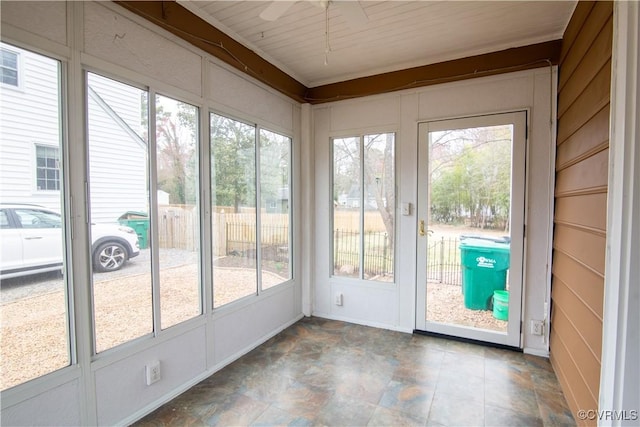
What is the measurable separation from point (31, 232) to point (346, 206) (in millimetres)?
2636

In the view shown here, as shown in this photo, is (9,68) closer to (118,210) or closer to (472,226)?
(118,210)

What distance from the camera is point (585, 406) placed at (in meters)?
1.71

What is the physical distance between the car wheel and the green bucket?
312cm

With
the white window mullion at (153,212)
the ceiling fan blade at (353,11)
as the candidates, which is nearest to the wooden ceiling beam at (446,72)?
the ceiling fan blade at (353,11)

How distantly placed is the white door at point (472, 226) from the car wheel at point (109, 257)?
2562 millimetres

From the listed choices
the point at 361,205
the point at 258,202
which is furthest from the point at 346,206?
the point at 258,202

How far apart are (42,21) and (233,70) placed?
1.30 m

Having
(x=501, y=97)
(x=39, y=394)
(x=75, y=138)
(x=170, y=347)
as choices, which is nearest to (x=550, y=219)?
(x=501, y=97)

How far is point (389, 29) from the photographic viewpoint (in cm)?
239

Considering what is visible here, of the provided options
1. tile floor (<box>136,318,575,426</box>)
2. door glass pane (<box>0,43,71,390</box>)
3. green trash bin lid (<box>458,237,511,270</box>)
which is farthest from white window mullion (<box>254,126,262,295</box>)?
green trash bin lid (<box>458,237,511,270</box>)

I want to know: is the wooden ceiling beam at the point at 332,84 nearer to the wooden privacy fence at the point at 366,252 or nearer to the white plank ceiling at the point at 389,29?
the white plank ceiling at the point at 389,29

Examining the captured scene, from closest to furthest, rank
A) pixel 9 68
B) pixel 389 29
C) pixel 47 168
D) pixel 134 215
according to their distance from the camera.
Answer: pixel 9 68 < pixel 47 168 < pixel 134 215 < pixel 389 29

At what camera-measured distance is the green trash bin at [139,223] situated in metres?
1.85

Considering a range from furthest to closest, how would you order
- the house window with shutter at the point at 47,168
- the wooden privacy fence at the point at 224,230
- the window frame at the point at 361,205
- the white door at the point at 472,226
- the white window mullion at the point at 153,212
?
the window frame at the point at 361,205 → the white door at the point at 472,226 → the wooden privacy fence at the point at 224,230 → the white window mullion at the point at 153,212 → the house window with shutter at the point at 47,168
